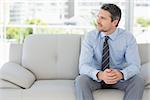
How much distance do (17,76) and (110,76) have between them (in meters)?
0.78

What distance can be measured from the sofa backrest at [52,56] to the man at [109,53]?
0.27 m

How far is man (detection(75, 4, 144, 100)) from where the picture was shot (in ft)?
8.05

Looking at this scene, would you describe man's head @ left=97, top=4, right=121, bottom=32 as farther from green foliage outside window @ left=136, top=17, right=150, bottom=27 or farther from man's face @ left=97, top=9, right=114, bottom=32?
green foliage outside window @ left=136, top=17, right=150, bottom=27

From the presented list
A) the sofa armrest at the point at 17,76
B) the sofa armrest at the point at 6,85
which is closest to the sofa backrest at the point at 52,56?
the sofa armrest at the point at 17,76

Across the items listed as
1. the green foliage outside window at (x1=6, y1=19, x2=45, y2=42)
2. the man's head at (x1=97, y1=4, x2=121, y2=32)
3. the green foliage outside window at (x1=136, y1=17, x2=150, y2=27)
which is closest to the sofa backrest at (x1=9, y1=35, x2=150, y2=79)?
the man's head at (x1=97, y1=4, x2=121, y2=32)

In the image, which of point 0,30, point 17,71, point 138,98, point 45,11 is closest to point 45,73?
point 17,71

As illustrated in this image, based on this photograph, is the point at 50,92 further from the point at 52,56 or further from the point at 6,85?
the point at 52,56

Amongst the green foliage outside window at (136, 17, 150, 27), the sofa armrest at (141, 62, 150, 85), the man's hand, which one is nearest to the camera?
the man's hand

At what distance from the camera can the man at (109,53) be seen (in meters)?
2.46

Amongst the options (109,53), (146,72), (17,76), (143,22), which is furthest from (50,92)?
(143,22)

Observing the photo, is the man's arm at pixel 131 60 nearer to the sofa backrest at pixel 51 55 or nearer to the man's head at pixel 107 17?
the man's head at pixel 107 17

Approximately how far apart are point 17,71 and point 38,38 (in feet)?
1.57

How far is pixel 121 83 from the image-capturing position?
2.48m

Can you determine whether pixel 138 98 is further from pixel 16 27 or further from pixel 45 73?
pixel 16 27
